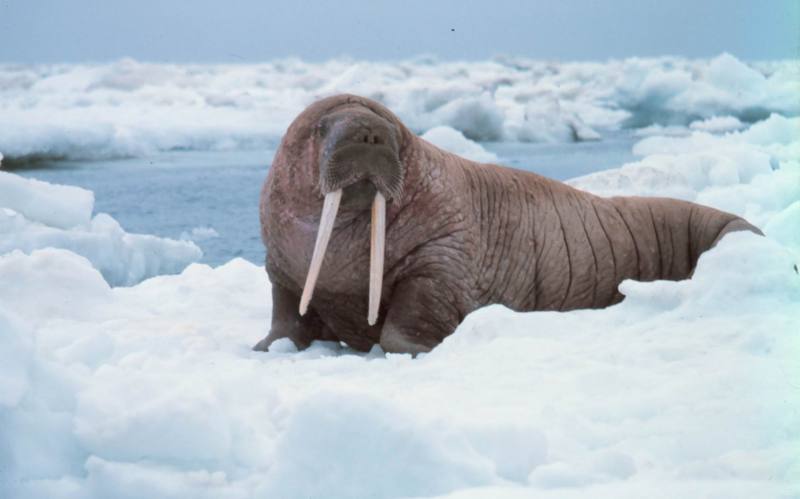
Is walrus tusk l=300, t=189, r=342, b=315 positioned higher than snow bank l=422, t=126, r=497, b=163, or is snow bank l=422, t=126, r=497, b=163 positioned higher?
walrus tusk l=300, t=189, r=342, b=315

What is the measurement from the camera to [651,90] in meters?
21.2

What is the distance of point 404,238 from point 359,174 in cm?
56

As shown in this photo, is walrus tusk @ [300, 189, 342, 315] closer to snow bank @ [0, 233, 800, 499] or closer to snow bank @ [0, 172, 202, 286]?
snow bank @ [0, 233, 800, 499]

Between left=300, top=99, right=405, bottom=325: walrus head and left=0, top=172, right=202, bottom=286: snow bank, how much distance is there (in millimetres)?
4211

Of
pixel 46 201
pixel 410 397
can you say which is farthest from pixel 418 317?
pixel 46 201

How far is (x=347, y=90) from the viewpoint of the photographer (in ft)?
71.4

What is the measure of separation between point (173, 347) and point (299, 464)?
7.51 ft

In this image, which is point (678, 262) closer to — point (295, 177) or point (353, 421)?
point (295, 177)

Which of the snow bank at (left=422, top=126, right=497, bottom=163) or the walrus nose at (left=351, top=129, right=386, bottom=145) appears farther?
the snow bank at (left=422, top=126, right=497, bottom=163)

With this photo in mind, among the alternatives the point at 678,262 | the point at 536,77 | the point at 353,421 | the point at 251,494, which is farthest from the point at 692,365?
the point at 536,77

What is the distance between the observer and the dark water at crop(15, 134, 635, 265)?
13859mm

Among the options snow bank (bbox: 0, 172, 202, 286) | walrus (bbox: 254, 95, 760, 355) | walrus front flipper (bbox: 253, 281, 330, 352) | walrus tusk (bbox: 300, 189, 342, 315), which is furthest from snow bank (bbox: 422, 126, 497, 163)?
walrus tusk (bbox: 300, 189, 342, 315)

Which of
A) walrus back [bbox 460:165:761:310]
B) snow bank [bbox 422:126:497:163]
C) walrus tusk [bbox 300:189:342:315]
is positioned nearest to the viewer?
walrus tusk [bbox 300:189:342:315]

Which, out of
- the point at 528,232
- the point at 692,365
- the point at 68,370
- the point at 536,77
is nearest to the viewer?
the point at 68,370
